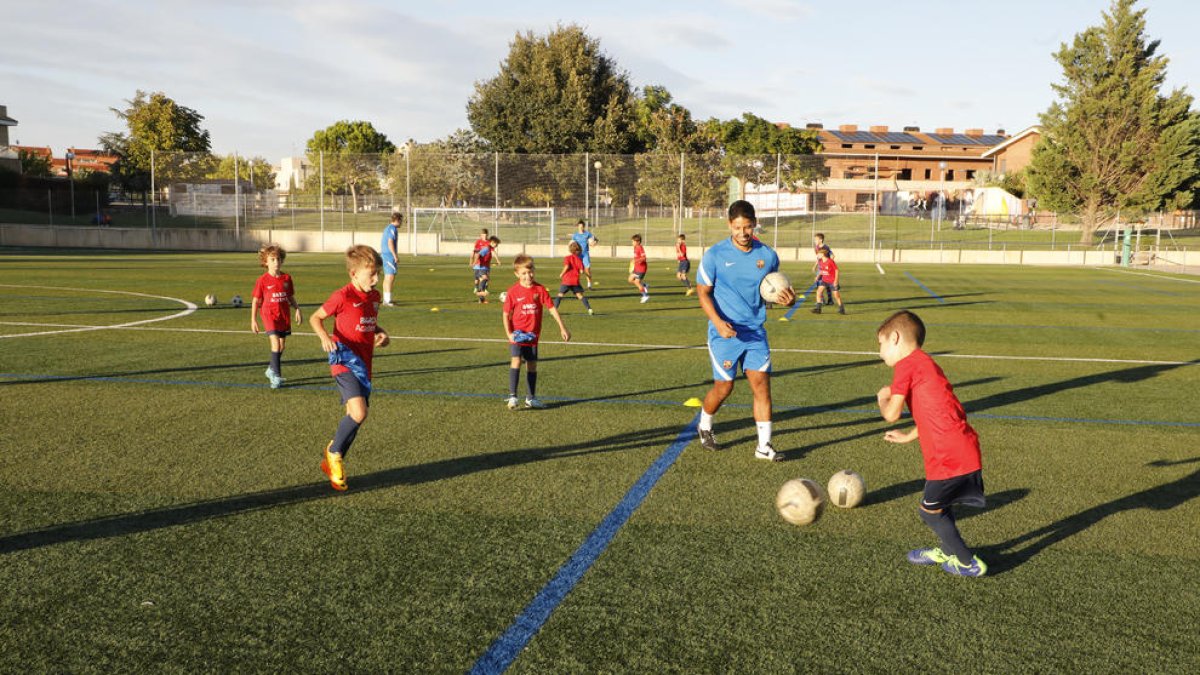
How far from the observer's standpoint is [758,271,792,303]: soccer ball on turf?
681 cm

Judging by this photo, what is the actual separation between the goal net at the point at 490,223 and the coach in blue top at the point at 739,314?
38062mm

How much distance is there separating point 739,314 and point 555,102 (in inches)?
2304

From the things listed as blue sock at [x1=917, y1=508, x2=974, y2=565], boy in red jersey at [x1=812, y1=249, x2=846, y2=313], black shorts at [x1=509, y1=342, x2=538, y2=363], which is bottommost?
blue sock at [x1=917, y1=508, x2=974, y2=565]

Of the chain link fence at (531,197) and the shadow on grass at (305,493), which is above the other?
the chain link fence at (531,197)

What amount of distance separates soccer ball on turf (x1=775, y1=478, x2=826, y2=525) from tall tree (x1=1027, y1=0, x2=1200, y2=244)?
54.1 meters

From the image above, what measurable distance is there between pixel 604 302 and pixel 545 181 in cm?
2582

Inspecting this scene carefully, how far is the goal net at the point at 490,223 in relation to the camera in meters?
45.1

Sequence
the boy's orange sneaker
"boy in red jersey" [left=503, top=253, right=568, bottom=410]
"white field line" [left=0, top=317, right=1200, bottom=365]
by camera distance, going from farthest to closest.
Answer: "white field line" [left=0, top=317, right=1200, bottom=365]
"boy in red jersey" [left=503, top=253, right=568, bottom=410]
the boy's orange sneaker

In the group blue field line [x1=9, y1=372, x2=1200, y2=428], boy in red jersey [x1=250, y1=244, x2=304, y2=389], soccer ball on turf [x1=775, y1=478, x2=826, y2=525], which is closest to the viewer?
soccer ball on turf [x1=775, y1=478, x2=826, y2=525]

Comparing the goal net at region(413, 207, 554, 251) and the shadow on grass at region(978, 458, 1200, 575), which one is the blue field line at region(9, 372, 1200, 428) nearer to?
the shadow on grass at region(978, 458, 1200, 575)

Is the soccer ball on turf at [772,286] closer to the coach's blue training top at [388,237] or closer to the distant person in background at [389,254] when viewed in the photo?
the distant person in background at [389,254]

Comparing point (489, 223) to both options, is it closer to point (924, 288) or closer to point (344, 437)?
point (924, 288)

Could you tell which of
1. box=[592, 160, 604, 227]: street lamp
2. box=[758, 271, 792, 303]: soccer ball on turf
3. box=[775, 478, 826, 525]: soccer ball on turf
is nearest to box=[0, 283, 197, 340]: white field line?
box=[758, 271, 792, 303]: soccer ball on turf

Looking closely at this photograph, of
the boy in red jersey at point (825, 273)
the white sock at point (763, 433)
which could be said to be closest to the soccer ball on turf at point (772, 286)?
the white sock at point (763, 433)
